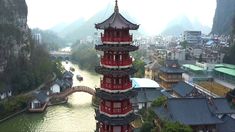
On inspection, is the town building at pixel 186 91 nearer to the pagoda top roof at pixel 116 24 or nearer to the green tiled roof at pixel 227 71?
the green tiled roof at pixel 227 71

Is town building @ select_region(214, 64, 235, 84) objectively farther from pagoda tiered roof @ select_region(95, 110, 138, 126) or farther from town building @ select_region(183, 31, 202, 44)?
town building @ select_region(183, 31, 202, 44)

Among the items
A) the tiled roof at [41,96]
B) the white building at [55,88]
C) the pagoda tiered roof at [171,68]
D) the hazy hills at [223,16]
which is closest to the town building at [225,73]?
the pagoda tiered roof at [171,68]

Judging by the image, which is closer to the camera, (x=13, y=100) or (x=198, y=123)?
(x=198, y=123)

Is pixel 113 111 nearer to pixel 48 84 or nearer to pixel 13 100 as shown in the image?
pixel 13 100

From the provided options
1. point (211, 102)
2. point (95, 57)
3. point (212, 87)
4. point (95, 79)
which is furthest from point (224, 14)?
point (211, 102)

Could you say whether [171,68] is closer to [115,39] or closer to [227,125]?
[227,125]

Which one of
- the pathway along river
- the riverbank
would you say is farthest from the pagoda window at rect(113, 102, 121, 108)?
the riverbank
